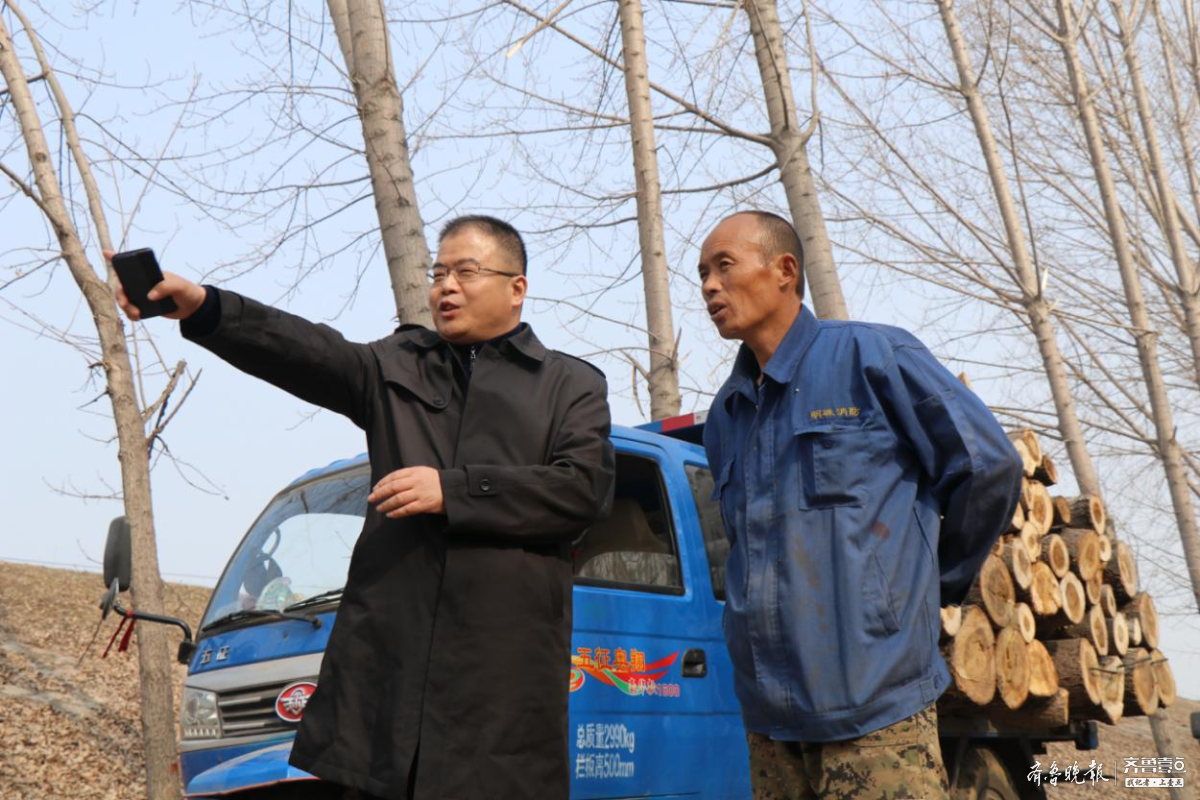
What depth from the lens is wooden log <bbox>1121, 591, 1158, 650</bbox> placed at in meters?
7.96

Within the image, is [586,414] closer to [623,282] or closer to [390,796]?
[390,796]

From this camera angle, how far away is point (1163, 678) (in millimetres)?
8078

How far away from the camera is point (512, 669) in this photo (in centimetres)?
284

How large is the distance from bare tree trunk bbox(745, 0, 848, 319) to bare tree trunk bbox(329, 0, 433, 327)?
3759 millimetres

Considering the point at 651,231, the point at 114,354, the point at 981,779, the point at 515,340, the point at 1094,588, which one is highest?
the point at 651,231

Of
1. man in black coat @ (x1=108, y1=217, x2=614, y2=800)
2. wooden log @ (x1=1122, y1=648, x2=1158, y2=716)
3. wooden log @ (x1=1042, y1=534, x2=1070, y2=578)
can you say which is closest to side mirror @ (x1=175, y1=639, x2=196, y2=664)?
man in black coat @ (x1=108, y1=217, x2=614, y2=800)

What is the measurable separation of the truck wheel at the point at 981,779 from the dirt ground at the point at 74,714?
199 cm

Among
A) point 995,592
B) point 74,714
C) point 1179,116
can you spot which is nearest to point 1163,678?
point 995,592

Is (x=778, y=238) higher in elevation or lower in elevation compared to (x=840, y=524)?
higher

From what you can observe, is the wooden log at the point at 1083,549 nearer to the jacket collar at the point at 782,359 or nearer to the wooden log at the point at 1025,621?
the wooden log at the point at 1025,621

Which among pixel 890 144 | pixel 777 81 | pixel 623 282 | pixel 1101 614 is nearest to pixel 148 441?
pixel 623 282

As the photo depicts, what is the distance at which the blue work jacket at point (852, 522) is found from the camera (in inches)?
115

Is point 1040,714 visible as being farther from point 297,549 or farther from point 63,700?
point 63,700

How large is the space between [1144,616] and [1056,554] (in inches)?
57.9
